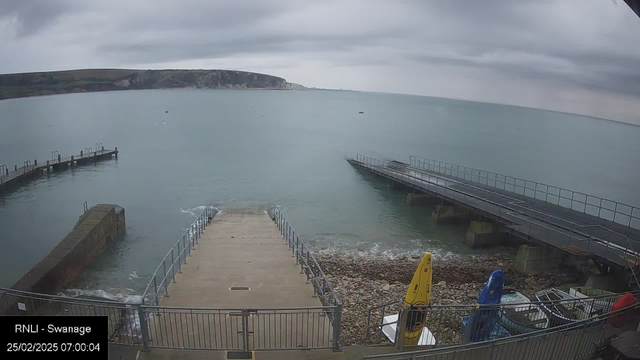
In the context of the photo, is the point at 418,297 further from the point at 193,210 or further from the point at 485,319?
the point at 193,210

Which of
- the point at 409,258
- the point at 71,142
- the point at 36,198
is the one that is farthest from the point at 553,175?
the point at 71,142

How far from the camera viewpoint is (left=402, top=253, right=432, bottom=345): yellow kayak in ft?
26.8

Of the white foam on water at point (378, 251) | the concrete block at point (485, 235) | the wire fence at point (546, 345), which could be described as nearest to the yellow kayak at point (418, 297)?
the wire fence at point (546, 345)

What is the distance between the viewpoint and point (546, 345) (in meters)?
7.55

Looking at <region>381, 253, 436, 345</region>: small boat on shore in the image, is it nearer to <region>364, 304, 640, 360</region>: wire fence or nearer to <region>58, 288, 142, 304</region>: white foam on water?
<region>364, 304, 640, 360</region>: wire fence

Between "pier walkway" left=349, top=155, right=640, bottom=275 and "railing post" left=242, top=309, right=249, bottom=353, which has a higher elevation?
"railing post" left=242, top=309, right=249, bottom=353

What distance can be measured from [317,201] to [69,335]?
31.2m

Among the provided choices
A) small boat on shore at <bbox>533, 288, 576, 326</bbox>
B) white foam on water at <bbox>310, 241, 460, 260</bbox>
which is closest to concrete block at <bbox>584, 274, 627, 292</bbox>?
small boat on shore at <bbox>533, 288, 576, 326</bbox>

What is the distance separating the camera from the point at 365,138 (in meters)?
88.8

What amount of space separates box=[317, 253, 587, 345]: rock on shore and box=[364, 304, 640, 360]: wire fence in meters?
6.11

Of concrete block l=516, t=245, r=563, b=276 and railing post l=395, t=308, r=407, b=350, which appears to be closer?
railing post l=395, t=308, r=407, b=350

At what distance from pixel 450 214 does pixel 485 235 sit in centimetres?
472

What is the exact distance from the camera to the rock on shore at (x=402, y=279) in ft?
52.3

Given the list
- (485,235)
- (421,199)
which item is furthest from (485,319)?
(421,199)
